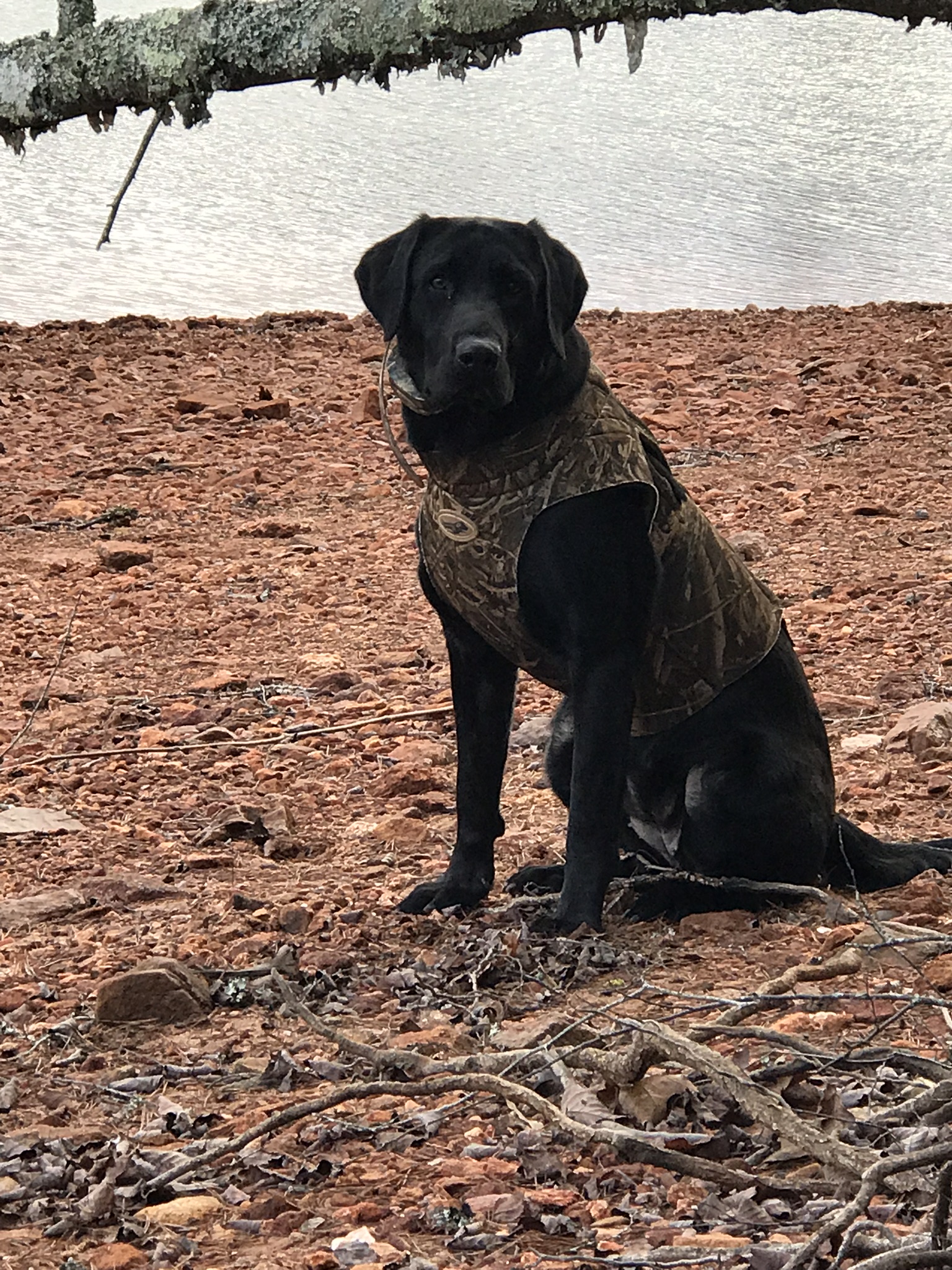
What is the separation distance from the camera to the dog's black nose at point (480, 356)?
3.29 metres

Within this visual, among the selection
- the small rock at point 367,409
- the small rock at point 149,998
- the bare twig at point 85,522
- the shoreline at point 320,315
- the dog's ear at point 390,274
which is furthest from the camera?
the shoreline at point 320,315

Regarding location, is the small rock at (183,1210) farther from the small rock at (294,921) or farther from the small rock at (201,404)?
the small rock at (201,404)

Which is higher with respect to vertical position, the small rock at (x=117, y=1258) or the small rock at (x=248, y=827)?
the small rock at (x=117, y=1258)

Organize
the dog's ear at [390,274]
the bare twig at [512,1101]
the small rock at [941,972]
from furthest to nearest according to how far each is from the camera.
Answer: the dog's ear at [390,274] < the small rock at [941,972] < the bare twig at [512,1101]

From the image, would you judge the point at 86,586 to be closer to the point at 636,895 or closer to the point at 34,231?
the point at 636,895

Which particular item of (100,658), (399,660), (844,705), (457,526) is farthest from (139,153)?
(100,658)

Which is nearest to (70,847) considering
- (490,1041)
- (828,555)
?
(490,1041)

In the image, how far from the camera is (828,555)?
6.29m

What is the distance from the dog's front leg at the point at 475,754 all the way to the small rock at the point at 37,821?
98 centimetres

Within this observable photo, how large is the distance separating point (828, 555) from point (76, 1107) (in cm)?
428

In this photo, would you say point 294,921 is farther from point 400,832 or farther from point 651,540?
point 651,540

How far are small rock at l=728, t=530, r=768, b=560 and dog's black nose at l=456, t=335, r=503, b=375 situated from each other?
10.2 ft

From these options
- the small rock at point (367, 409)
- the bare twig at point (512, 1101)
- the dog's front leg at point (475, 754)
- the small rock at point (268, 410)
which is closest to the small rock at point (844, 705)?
the dog's front leg at point (475, 754)

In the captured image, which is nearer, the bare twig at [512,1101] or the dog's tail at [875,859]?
the bare twig at [512,1101]
